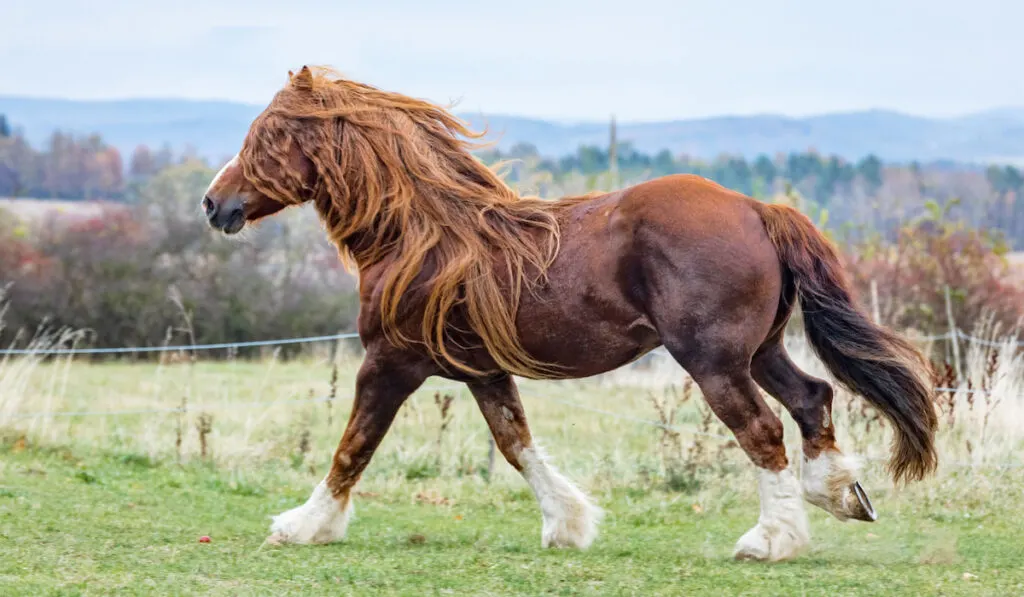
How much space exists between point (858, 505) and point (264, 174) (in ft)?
11.3

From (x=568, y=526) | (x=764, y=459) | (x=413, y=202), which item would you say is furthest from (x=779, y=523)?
(x=413, y=202)

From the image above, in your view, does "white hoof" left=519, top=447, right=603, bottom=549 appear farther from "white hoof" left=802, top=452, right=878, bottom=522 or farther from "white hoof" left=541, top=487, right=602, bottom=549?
"white hoof" left=802, top=452, right=878, bottom=522

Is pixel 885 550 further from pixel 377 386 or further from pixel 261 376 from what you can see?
pixel 261 376

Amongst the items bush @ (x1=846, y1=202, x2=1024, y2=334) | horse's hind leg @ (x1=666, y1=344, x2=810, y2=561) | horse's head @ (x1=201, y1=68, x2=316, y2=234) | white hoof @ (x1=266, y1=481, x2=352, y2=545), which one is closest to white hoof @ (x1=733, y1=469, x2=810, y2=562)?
horse's hind leg @ (x1=666, y1=344, x2=810, y2=561)

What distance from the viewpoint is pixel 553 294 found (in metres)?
6.19

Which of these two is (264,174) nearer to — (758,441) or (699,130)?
(758,441)

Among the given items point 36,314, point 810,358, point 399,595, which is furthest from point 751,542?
point 36,314

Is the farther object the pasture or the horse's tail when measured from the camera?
the horse's tail

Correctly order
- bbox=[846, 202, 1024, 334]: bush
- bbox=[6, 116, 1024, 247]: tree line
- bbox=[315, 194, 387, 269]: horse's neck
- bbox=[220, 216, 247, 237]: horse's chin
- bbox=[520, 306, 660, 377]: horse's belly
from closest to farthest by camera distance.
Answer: bbox=[520, 306, 660, 377]: horse's belly → bbox=[315, 194, 387, 269]: horse's neck → bbox=[220, 216, 247, 237]: horse's chin → bbox=[846, 202, 1024, 334]: bush → bbox=[6, 116, 1024, 247]: tree line

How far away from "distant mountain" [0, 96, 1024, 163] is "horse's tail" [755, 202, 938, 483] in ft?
335

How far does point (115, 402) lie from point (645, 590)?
979cm

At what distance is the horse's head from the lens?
6.67 meters

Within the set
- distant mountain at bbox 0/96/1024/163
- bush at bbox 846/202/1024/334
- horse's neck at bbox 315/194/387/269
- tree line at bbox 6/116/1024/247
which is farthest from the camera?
distant mountain at bbox 0/96/1024/163

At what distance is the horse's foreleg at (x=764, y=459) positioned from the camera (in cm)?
592
